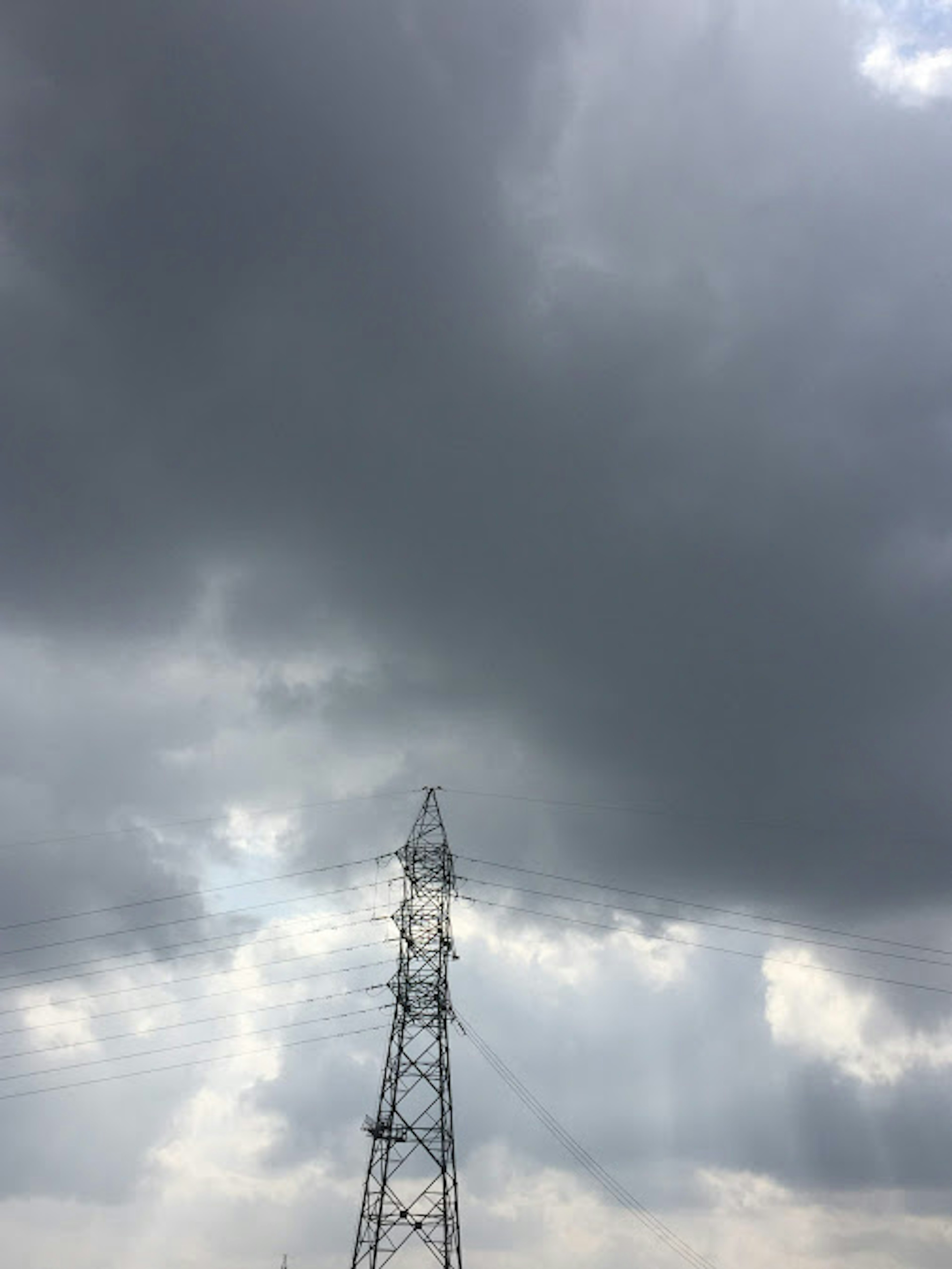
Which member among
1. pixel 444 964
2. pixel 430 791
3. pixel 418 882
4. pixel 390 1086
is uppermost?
pixel 430 791

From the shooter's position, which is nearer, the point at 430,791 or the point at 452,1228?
the point at 452,1228

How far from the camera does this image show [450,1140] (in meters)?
81.2

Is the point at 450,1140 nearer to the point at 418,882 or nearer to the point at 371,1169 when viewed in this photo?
the point at 371,1169

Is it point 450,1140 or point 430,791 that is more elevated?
point 430,791

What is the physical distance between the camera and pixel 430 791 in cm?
9488

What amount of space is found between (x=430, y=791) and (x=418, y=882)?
7.98 m

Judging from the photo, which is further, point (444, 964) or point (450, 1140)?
point (444, 964)

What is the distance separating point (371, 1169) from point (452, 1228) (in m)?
7.22

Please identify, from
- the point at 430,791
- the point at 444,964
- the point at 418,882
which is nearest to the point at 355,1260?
the point at 444,964

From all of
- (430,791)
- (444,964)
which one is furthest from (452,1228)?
(430,791)

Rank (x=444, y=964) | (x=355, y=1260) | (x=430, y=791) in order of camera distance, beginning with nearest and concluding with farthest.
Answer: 1. (x=355, y=1260)
2. (x=444, y=964)
3. (x=430, y=791)

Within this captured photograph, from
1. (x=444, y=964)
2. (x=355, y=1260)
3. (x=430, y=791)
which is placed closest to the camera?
(x=355, y=1260)

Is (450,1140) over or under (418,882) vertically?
under

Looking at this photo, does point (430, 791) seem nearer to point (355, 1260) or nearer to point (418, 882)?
point (418, 882)
